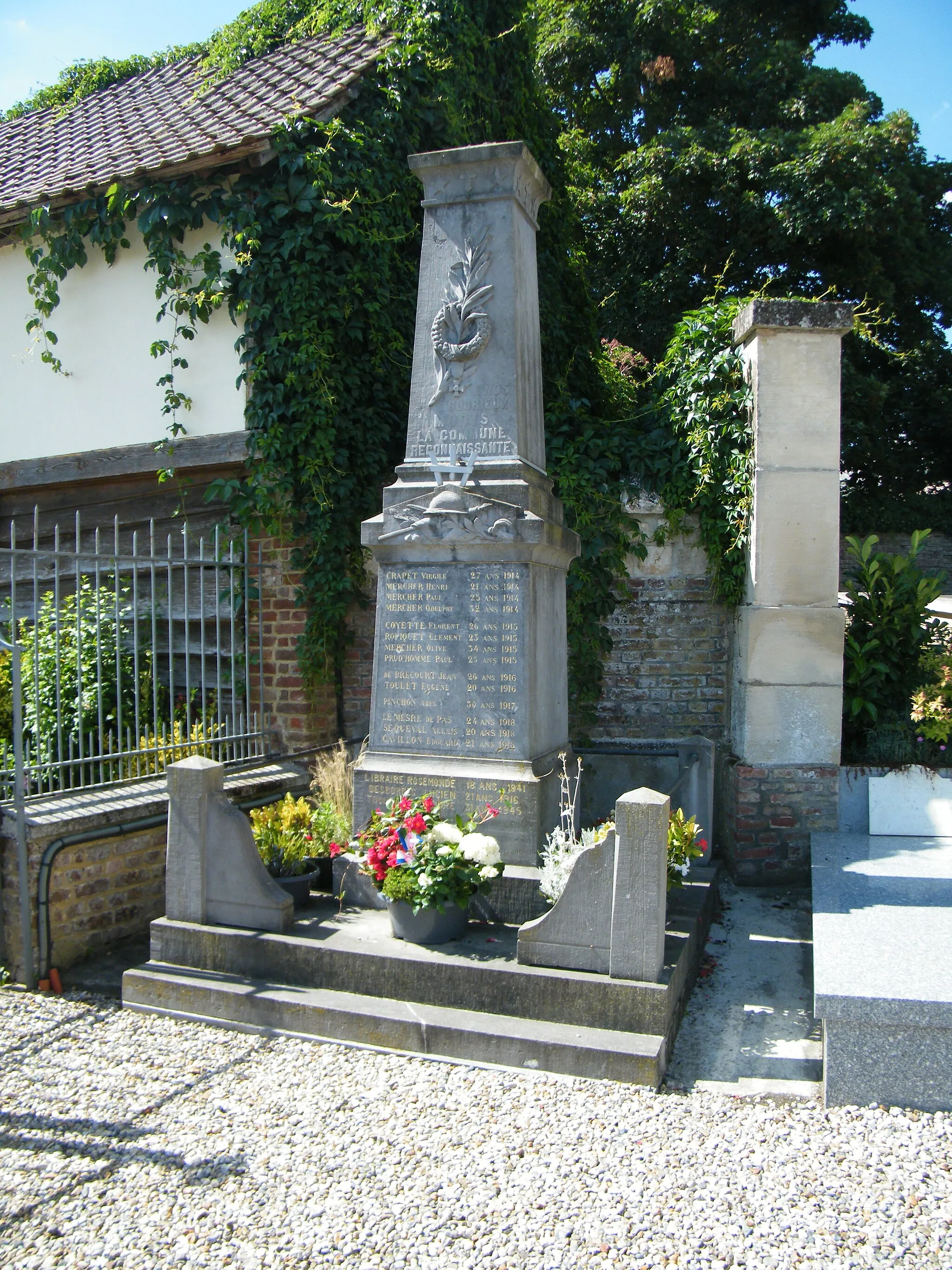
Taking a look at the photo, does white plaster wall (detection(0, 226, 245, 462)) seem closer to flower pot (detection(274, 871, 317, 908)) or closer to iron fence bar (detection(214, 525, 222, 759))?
iron fence bar (detection(214, 525, 222, 759))

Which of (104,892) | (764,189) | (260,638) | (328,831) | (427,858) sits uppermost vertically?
(764,189)

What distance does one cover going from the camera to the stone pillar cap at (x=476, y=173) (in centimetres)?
523

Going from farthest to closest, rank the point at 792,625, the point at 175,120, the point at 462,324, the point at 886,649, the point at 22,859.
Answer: the point at 175,120
the point at 886,649
the point at 792,625
the point at 462,324
the point at 22,859

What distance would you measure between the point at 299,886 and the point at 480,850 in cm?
113

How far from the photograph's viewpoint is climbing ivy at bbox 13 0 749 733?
6.84 m

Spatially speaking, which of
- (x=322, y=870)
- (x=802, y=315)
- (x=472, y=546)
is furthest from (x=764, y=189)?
(x=322, y=870)

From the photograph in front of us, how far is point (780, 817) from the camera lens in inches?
247

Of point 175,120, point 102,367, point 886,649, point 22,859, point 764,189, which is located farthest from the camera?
point 764,189

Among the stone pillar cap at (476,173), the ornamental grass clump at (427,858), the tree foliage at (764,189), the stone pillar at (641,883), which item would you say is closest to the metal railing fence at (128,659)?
the ornamental grass clump at (427,858)

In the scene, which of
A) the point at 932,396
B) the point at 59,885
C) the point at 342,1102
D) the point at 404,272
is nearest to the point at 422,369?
the point at 404,272

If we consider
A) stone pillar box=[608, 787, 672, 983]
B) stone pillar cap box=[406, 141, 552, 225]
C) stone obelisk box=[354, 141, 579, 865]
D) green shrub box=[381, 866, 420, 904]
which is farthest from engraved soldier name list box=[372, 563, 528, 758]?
stone pillar cap box=[406, 141, 552, 225]

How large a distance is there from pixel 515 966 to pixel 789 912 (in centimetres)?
241

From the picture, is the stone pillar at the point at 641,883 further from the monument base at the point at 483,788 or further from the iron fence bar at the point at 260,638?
the iron fence bar at the point at 260,638

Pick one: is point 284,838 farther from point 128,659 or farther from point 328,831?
point 128,659
